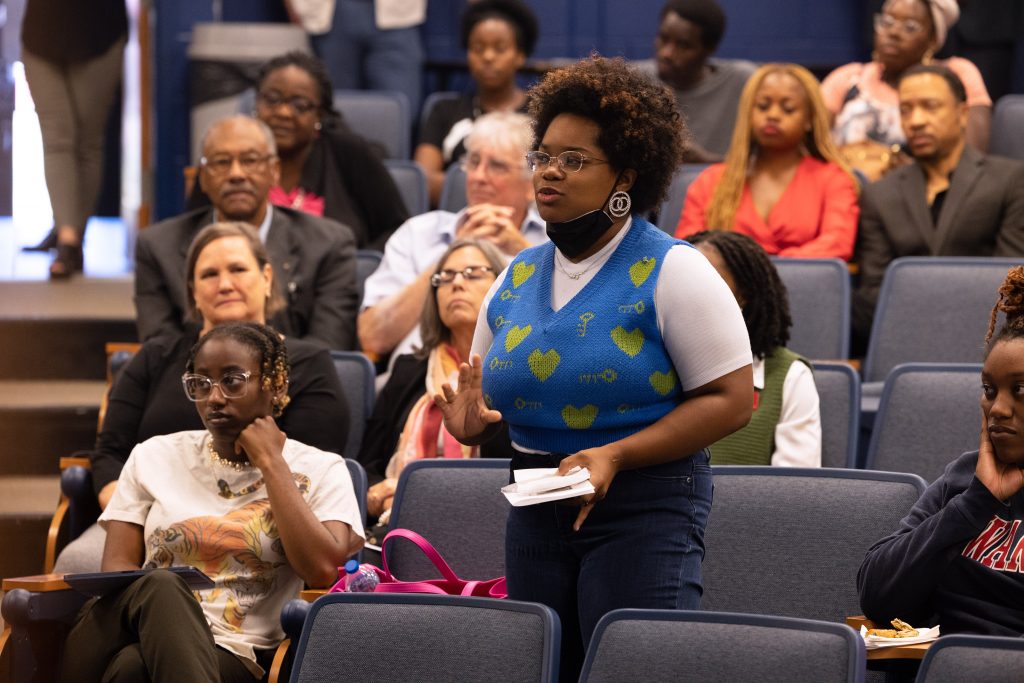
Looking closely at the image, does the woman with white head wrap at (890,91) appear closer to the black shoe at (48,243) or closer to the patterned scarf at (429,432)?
the patterned scarf at (429,432)

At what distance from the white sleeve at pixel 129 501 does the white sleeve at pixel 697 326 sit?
50.3 inches

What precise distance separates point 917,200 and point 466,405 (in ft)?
8.60

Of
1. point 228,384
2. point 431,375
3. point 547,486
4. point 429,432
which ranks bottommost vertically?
point 429,432

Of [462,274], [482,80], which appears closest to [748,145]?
[482,80]

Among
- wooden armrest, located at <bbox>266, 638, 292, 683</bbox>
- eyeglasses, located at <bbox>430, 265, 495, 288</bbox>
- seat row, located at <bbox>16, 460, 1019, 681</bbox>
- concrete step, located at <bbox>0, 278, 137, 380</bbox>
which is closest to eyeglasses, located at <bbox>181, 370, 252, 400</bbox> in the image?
seat row, located at <bbox>16, 460, 1019, 681</bbox>

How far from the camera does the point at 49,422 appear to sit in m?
4.20

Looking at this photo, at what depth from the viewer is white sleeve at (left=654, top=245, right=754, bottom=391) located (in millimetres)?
1968

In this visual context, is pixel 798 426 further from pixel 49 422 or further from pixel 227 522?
pixel 49 422

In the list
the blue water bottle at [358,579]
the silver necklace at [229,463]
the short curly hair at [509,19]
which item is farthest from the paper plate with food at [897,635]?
the short curly hair at [509,19]

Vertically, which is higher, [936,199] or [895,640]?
[936,199]

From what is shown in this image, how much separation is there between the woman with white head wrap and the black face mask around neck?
3089mm

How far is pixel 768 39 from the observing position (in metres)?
6.71

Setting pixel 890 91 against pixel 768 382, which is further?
pixel 890 91

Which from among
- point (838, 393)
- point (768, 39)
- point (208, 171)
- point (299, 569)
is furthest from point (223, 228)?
point (768, 39)
